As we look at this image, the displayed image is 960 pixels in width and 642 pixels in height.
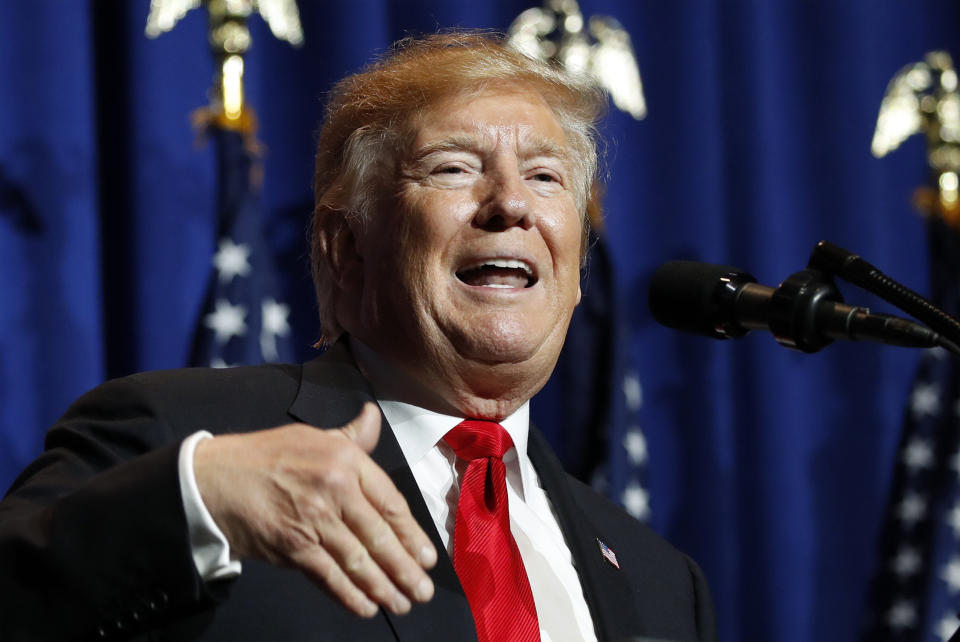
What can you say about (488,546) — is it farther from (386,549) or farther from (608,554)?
(386,549)

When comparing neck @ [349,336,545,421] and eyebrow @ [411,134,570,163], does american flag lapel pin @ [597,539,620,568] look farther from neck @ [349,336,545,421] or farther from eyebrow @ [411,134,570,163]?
eyebrow @ [411,134,570,163]

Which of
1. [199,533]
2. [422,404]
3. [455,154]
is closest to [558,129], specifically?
[455,154]

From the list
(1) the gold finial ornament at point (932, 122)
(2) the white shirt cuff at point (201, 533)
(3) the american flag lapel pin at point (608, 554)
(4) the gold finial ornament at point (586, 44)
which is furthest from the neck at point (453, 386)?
(1) the gold finial ornament at point (932, 122)

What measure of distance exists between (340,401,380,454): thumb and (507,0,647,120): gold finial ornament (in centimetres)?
238

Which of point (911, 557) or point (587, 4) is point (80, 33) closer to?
point (587, 4)

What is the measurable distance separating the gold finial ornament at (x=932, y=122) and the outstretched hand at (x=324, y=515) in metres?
3.39

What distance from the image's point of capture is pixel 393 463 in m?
1.55

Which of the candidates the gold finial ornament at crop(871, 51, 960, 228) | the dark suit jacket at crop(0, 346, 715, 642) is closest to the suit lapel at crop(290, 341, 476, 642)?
the dark suit jacket at crop(0, 346, 715, 642)

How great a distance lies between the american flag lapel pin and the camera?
1785 mm

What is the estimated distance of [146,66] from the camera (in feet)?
9.55

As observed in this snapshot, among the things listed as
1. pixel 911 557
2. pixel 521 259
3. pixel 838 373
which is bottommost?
pixel 911 557

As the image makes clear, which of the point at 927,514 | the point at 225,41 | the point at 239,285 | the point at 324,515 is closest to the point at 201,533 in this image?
the point at 324,515

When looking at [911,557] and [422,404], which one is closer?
[422,404]

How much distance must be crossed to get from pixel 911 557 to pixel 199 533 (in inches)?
125
